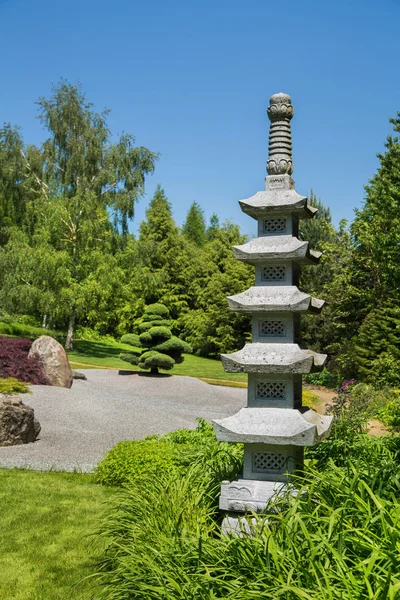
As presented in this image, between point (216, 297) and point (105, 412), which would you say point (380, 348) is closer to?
point (105, 412)

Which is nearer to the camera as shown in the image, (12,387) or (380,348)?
(12,387)

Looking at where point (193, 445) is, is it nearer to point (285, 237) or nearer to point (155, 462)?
point (155, 462)

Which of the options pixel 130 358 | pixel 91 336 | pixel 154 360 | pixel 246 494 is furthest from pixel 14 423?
pixel 91 336

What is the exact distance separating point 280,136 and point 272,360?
7.43ft

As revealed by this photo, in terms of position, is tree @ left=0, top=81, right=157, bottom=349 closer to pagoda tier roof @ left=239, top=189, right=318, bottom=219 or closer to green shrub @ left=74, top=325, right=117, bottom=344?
green shrub @ left=74, top=325, right=117, bottom=344

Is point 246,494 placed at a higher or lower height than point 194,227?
lower

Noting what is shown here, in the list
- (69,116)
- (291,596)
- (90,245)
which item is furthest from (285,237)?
(69,116)

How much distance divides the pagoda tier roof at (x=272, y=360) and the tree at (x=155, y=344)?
15417mm

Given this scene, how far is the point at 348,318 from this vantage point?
976 inches

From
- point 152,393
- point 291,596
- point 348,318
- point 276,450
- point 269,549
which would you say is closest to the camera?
point 291,596

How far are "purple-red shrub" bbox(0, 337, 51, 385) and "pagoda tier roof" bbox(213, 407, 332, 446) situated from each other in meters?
11.6

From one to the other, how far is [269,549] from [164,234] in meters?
35.3

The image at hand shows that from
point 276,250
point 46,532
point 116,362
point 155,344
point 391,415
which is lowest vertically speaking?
point 46,532

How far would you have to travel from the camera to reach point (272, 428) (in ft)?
18.7
